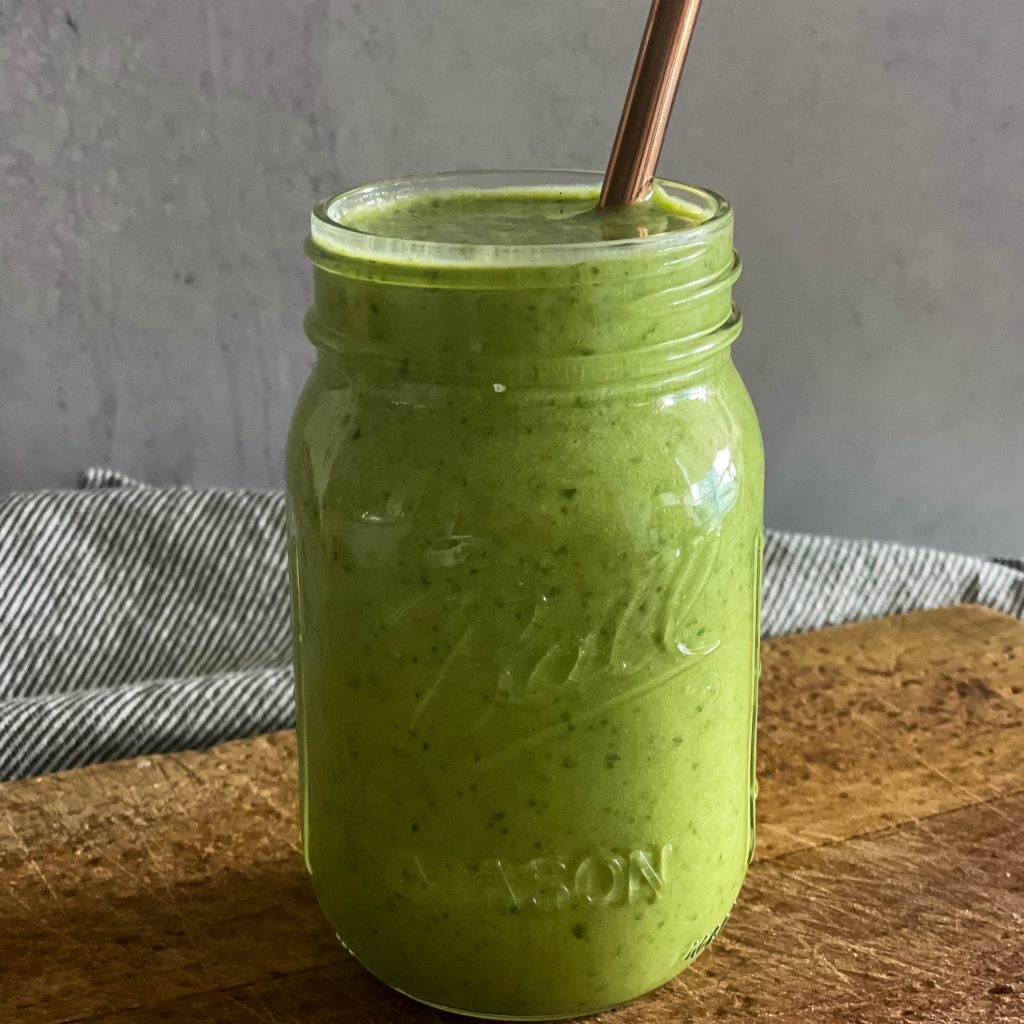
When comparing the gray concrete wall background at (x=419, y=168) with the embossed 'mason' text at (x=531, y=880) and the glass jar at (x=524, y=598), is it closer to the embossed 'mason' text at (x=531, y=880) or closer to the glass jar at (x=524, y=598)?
the glass jar at (x=524, y=598)

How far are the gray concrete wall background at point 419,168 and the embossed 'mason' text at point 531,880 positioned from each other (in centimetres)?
85

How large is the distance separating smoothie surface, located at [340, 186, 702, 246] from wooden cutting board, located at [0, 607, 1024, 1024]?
1.54 ft

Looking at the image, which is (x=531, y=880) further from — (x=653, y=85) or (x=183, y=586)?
(x=183, y=586)

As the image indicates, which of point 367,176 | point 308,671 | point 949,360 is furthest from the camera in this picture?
point 949,360

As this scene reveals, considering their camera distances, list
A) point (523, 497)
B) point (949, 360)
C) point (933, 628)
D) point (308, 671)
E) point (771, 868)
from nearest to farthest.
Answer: point (523, 497), point (308, 671), point (771, 868), point (933, 628), point (949, 360)

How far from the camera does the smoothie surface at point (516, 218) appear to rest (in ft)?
2.39

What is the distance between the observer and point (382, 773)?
0.75m

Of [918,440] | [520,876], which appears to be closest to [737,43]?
[918,440]

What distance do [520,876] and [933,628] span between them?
27.6 inches

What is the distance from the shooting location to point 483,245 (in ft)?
2.18

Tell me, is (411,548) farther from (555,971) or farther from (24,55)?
(24,55)

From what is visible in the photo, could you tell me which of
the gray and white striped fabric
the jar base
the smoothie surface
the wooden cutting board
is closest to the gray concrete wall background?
the gray and white striped fabric

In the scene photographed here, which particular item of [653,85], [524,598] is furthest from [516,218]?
[524,598]

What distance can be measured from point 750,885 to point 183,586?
0.70 m
